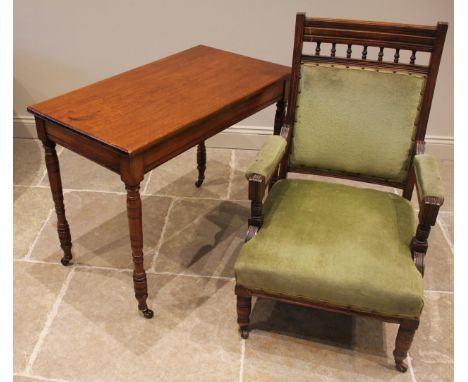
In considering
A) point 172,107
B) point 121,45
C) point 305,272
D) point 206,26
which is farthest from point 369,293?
point 121,45

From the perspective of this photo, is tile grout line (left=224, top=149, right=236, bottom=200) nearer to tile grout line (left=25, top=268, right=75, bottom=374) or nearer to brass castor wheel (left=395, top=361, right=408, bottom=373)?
tile grout line (left=25, top=268, right=75, bottom=374)

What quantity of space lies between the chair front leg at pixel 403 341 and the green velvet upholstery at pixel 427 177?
445 mm

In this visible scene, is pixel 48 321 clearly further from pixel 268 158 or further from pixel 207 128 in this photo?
pixel 268 158

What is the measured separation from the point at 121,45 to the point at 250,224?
1.78 m

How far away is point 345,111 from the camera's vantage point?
2.08 metres

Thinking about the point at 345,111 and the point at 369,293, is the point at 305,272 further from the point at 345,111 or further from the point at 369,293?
the point at 345,111

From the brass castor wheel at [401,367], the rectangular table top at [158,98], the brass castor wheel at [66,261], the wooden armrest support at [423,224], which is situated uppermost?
the rectangular table top at [158,98]

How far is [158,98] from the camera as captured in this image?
2037 mm

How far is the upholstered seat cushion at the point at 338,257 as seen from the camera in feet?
5.66

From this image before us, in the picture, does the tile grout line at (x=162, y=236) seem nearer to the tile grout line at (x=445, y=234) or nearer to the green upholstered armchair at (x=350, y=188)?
the green upholstered armchair at (x=350, y=188)

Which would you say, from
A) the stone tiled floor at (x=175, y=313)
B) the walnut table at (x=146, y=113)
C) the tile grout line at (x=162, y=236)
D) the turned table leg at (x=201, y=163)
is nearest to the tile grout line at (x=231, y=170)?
the stone tiled floor at (x=175, y=313)

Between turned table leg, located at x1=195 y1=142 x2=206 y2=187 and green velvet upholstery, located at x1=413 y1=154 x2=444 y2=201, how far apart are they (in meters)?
1.26

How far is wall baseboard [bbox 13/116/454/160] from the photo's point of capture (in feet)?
10.8

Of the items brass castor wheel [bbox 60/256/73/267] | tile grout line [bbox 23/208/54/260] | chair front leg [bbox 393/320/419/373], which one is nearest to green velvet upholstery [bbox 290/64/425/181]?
chair front leg [bbox 393/320/419/373]
